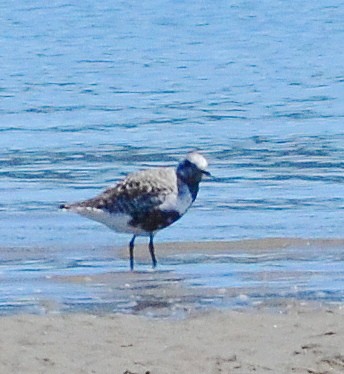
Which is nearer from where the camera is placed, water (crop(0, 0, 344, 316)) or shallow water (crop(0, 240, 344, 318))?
shallow water (crop(0, 240, 344, 318))

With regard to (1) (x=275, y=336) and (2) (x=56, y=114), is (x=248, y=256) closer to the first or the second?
(1) (x=275, y=336)

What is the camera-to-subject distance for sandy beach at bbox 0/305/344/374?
5801 mm

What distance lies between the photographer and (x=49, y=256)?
371 inches

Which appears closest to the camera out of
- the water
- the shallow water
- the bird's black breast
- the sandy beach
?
the sandy beach

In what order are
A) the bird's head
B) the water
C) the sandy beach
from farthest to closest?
1. the water
2. the bird's head
3. the sandy beach

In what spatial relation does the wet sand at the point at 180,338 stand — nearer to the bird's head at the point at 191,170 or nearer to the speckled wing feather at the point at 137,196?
the speckled wing feather at the point at 137,196

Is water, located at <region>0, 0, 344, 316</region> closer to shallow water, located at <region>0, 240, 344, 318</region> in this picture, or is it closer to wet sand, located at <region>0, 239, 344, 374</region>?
shallow water, located at <region>0, 240, 344, 318</region>

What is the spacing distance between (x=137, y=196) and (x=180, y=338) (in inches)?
123

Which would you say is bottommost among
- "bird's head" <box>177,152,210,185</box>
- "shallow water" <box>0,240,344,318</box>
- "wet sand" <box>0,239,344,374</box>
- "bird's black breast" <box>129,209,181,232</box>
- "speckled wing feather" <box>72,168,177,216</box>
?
"shallow water" <box>0,240,344,318</box>

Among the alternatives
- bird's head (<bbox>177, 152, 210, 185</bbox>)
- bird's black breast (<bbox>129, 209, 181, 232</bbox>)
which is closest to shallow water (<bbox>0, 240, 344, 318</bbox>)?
bird's black breast (<bbox>129, 209, 181, 232</bbox>)

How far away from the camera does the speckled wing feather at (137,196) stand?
945 cm

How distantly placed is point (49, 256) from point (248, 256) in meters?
1.37

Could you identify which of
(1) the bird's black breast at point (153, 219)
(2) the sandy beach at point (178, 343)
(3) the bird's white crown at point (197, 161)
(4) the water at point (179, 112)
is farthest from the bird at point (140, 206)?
(2) the sandy beach at point (178, 343)

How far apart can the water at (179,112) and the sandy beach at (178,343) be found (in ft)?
7.90
